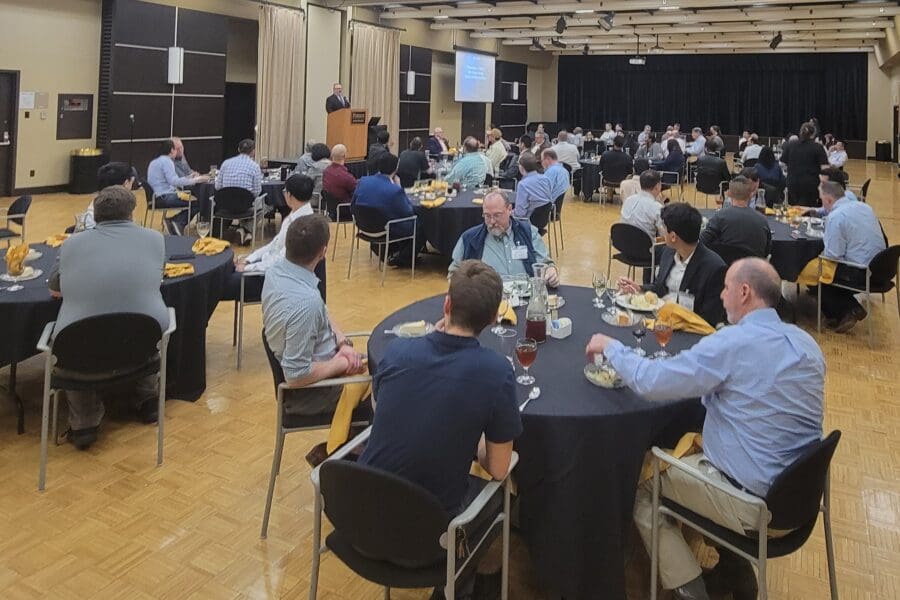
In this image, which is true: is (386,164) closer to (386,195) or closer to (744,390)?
(386,195)

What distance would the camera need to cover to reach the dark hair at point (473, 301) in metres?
1.91

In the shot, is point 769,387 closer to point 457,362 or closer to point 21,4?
point 457,362

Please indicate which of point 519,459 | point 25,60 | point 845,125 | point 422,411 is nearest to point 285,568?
point 519,459

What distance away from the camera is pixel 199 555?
2.70 meters

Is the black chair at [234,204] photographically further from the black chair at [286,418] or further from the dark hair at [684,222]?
the dark hair at [684,222]

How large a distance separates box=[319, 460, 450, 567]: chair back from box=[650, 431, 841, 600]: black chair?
852 mm

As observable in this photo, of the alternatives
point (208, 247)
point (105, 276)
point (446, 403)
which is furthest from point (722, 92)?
point (446, 403)

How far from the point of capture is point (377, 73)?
16.3 metres

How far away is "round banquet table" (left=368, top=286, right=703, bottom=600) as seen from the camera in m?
2.21

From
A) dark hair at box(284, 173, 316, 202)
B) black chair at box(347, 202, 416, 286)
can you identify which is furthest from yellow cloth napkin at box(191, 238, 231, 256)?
black chair at box(347, 202, 416, 286)

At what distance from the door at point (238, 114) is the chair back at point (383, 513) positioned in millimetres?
14323

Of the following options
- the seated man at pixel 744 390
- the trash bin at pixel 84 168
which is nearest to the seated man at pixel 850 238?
the seated man at pixel 744 390

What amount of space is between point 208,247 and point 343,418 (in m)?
2.24

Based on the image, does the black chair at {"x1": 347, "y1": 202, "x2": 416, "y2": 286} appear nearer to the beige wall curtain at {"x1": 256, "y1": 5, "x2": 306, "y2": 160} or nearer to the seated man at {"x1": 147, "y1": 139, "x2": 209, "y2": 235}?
the seated man at {"x1": 147, "y1": 139, "x2": 209, "y2": 235}
